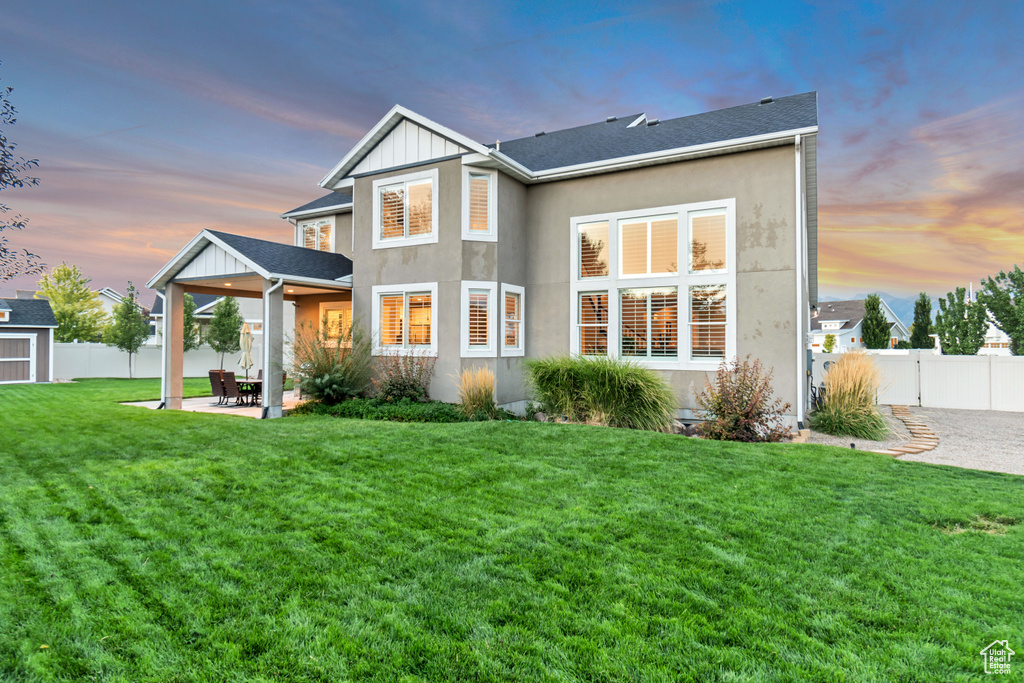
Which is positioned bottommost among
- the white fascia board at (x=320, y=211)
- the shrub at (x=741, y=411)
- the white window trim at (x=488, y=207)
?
the shrub at (x=741, y=411)

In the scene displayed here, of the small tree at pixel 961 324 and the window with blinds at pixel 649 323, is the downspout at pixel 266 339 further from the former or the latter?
the small tree at pixel 961 324

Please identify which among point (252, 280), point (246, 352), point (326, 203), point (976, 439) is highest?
point (326, 203)

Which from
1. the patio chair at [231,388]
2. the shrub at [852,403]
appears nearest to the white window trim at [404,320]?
the patio chair at [231,388]

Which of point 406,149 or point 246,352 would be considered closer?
point 406,149

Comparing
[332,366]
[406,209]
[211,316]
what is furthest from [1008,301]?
[211,316]

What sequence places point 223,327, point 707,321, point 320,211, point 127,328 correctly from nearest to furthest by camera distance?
point 707,321
point 320,211
point 127,328
point 223,327

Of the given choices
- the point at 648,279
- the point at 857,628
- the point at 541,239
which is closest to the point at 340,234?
the point at 541,239

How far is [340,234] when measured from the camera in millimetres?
16469

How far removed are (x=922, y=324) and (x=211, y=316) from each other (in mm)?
41009

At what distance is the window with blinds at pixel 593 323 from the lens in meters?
12.4

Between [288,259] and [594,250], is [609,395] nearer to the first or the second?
[594,250]

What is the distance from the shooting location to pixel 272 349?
11875 millimetres

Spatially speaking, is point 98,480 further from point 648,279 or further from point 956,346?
point 956,346

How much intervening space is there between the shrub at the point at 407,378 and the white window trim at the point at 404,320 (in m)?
0.17
